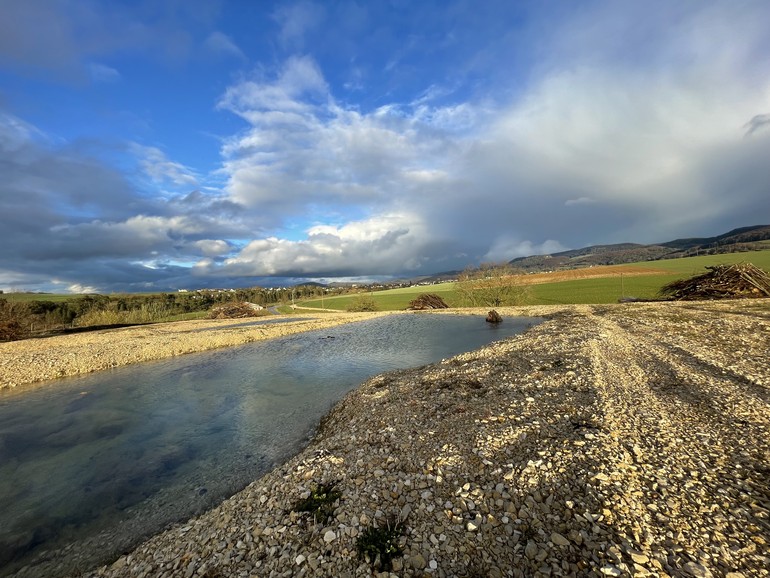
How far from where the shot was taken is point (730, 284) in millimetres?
39031

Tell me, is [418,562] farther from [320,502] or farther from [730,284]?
[730,284]

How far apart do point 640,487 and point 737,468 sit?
2718 mm

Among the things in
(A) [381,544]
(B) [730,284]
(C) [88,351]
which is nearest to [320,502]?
(A) [381,544]

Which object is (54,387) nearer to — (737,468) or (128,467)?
(128,467)

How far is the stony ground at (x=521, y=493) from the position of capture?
570 centimetres

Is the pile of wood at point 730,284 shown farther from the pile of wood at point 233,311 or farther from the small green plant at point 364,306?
the pile of wood at point 233,311

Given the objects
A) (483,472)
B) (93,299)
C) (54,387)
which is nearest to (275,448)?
(483,472)

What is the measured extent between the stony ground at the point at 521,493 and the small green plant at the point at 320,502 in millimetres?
61

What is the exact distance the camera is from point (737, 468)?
7.55m

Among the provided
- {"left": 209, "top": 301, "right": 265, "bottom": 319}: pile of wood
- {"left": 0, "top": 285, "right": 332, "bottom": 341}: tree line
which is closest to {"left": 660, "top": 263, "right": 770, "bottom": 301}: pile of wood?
{"left": 209, "top": 301, "right": 265, "bottom": 319}: pile of wood

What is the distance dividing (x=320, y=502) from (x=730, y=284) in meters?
53.7

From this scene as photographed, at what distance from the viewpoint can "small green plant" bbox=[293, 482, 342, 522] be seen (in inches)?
286

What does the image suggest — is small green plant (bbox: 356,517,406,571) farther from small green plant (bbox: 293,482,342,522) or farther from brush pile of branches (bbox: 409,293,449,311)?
brush pile of branches (bbox: 409,293,449,311)

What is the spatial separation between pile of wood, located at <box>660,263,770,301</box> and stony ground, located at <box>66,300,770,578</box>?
34.9 m
